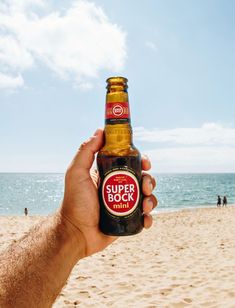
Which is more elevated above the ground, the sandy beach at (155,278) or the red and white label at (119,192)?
the red and white label at (119,192)

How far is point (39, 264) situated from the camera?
235 centimetres

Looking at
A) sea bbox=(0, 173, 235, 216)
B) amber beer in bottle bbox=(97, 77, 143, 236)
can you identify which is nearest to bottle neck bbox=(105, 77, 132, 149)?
amber beer in bottle bbox=(97, 77, 143, 236)

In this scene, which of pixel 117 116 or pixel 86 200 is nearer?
pixel 117 116

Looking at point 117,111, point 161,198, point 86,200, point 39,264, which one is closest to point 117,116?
point 117,111

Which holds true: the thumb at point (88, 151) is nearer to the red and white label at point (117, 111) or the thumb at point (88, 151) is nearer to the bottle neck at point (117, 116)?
the bottle neck at point (117, 116)

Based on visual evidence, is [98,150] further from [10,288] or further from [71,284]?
[71,284]

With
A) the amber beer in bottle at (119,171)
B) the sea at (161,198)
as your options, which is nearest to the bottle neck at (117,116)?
the amber beer in bottle at (119,171)

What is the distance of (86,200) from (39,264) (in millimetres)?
712

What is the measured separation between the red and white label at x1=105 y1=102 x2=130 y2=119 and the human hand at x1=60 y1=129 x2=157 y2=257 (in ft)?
0.66

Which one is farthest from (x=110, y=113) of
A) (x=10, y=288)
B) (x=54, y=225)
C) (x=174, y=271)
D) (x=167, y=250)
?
(x=167, y=250)

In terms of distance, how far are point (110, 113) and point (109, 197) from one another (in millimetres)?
618

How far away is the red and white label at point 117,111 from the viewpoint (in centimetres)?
274

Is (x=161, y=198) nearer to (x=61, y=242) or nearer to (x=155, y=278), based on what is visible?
(x=155, y=278)

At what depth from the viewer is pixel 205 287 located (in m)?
6.66
